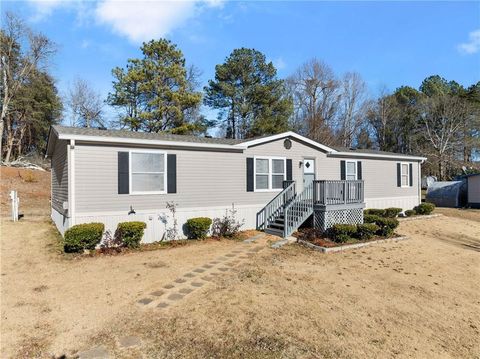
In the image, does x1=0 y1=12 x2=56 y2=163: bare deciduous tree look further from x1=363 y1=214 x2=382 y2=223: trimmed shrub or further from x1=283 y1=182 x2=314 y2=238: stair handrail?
x1=363 y1=214 x2=382 y2=223: trimmed shrub

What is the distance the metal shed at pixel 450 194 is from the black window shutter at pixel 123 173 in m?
22.9

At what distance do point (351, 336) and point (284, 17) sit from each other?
11433 mm

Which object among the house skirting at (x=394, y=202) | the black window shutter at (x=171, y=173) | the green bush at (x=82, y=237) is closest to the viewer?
the green bush at (x=82, y=237)

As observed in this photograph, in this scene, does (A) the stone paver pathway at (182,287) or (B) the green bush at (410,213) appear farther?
(B) the green bush at (410,213)

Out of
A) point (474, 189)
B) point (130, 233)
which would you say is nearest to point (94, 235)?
point (130, 233)

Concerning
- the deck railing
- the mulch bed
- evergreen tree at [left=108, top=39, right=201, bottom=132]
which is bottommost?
the mulch bed

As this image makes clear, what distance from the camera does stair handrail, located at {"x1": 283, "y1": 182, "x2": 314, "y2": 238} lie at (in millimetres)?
10794

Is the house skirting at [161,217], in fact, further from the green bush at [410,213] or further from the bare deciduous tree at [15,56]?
the bare deciduous tree at [15,56]

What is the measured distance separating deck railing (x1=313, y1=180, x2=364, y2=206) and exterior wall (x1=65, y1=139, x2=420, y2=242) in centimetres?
198

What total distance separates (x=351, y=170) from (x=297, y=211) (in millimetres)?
5406

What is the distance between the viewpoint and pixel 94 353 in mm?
3596

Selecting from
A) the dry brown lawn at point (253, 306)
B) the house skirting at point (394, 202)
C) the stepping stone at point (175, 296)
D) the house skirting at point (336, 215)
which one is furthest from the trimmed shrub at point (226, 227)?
the house skirting at point (394, 202)

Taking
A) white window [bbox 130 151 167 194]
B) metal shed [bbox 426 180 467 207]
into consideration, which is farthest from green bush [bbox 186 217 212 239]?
metal shed [bbox 426 180 467 207]

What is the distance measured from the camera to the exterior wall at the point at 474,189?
2113 centimetres
